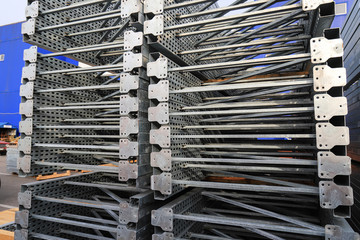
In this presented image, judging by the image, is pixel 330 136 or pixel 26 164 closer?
pixel 330 136

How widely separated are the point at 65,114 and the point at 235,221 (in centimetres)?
290

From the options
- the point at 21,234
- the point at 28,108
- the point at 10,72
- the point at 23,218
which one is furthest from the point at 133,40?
the point at 10,72

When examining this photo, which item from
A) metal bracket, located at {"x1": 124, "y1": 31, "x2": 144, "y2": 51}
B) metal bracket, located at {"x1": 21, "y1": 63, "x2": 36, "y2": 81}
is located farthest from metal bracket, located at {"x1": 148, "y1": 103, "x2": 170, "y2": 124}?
metal bracket, located at {"x1": 21, "y1": 63, "x2": 36, "y2": 81}

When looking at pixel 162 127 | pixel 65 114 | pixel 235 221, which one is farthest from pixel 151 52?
pixel 235 221

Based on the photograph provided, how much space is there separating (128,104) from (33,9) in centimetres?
207

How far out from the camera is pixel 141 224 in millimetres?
2441

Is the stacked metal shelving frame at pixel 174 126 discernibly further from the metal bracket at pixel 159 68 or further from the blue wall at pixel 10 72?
the blue wall at pixel 10 72

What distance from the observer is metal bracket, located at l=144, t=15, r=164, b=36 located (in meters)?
2.44

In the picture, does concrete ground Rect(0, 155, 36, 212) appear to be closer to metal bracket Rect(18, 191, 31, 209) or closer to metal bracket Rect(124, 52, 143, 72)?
metal bracket Rect(18, 191, 31, 209)

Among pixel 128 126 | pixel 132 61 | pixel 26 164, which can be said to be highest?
pixel 132 61

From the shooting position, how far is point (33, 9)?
3035 mm

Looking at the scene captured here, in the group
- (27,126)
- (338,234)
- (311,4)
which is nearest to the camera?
(338,234)

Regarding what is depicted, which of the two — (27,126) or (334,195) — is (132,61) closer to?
(27,126)

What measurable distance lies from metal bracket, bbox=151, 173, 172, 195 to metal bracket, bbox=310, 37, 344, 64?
1.82 m
